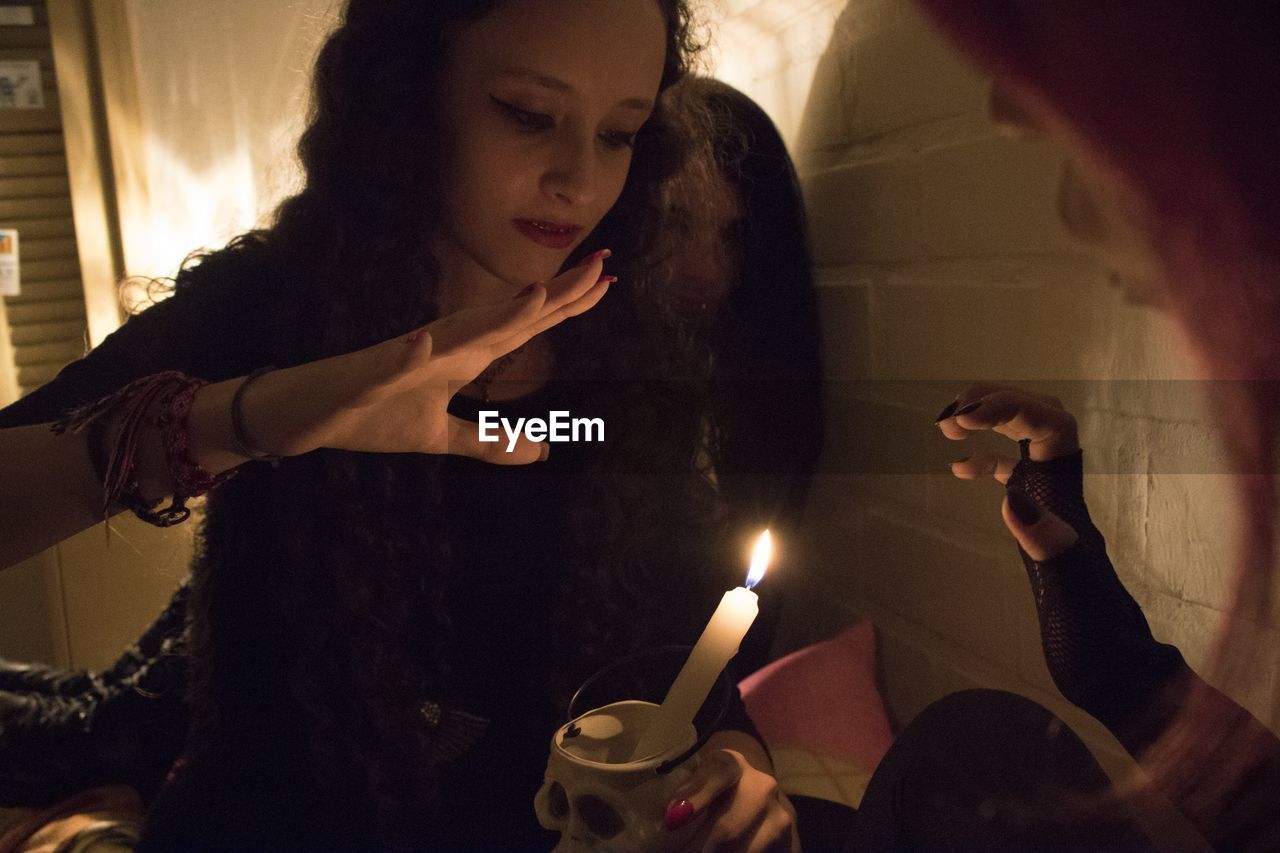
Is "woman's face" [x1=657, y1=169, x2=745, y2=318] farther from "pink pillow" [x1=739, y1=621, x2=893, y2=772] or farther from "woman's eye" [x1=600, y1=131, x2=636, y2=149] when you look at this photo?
"pink pillow" [x1=739, y1=621, x2=893, y2=772]

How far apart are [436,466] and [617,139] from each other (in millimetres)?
244

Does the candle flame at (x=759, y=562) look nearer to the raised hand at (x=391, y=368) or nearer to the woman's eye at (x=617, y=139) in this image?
the raised hand at (x=391, y=368)

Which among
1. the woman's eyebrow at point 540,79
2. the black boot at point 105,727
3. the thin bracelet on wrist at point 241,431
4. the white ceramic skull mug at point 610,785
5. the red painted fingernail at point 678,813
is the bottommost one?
the black boot at point 105,727

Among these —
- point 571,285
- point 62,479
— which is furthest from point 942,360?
point 62,479

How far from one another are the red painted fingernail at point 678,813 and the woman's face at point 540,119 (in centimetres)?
31

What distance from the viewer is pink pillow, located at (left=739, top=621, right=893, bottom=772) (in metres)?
0.50

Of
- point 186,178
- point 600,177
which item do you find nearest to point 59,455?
point 600,177

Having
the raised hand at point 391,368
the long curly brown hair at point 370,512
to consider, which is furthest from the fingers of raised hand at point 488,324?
the long curly brown hair at point 370,512

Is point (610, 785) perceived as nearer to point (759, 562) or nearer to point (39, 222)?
point (759, 562)

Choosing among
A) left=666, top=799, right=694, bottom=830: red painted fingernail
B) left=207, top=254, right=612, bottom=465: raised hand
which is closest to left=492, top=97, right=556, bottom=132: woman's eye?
left=207, top=254, right=612, bottom=465: raised hand

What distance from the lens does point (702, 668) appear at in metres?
0.29

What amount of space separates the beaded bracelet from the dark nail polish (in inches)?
13.5

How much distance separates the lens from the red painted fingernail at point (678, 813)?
31 centimetres

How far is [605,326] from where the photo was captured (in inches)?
24.5
